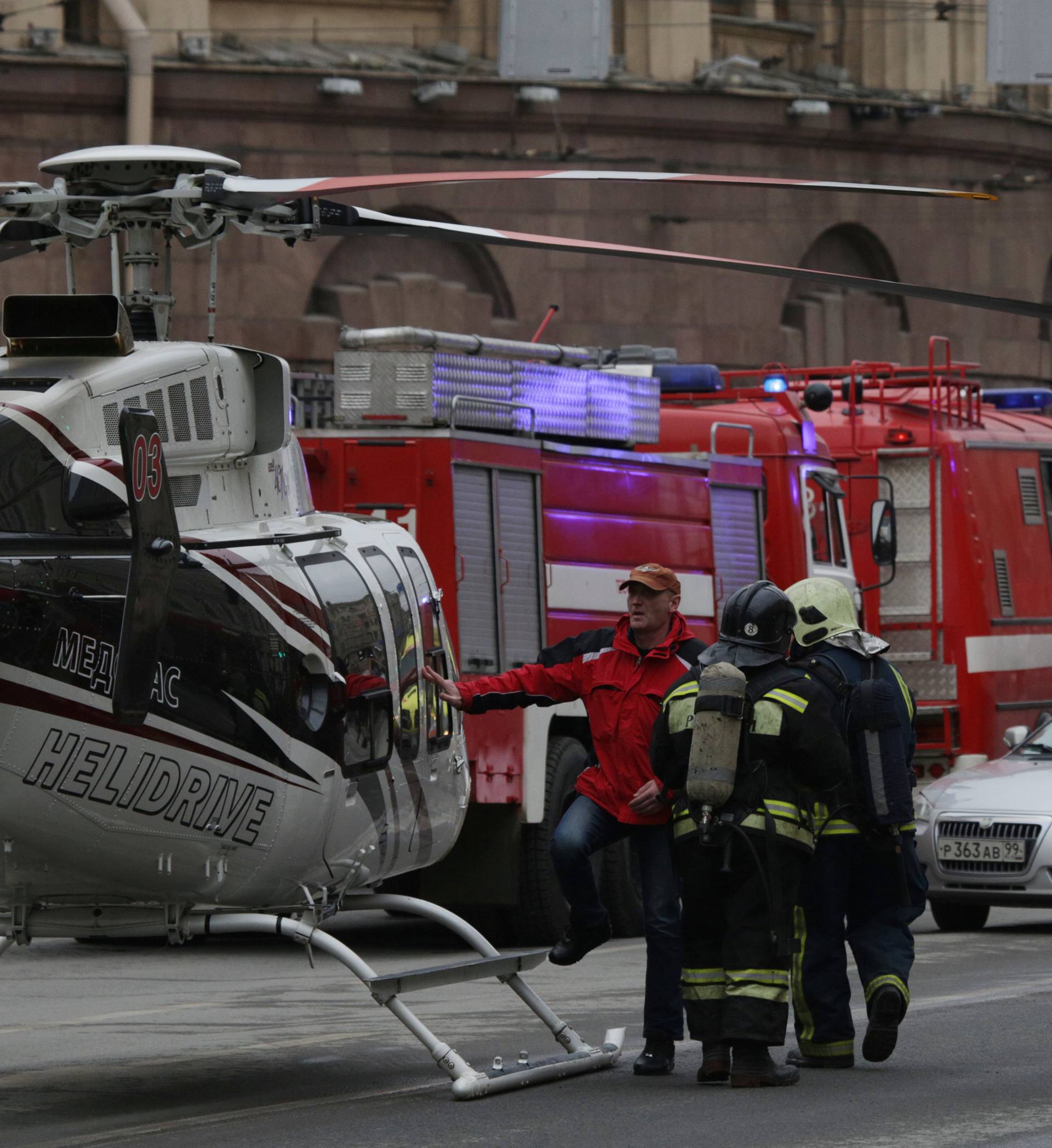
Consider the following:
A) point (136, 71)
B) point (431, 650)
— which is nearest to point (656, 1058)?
point (431, 650)

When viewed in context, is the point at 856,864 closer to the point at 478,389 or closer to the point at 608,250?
the point at 608,250

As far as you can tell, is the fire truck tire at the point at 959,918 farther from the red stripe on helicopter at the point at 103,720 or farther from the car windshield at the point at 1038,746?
the red stripe on helicopter at the point at 103,720

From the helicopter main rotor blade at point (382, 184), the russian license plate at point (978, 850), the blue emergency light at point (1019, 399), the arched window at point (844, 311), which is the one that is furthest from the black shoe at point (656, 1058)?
the arched window at point (844, 311)

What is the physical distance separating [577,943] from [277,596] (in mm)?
2132

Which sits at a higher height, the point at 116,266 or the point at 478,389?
the point at 116,266

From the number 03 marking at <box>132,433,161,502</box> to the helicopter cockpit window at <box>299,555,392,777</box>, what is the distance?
3.25 feet

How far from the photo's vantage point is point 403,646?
28.9ft

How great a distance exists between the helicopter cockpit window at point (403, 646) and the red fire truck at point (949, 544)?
28.8 ft

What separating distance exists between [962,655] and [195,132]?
11.3 m

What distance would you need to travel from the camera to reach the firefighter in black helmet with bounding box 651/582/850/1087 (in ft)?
27.7

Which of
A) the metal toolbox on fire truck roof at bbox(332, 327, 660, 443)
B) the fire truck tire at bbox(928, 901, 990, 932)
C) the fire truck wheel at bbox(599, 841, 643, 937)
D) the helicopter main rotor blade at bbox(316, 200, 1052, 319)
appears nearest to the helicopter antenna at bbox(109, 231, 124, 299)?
the helicopter main rotor blade at bbox(316, 200, 1052, 319)

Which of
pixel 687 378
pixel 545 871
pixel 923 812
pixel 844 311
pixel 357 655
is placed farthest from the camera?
pixel 844 311

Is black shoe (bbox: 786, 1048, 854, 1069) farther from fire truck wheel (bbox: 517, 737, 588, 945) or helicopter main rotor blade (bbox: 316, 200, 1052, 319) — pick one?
fire truck wheel (bbox: 517, 737, 588, 945)

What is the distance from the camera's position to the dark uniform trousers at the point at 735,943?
27.7 feet
